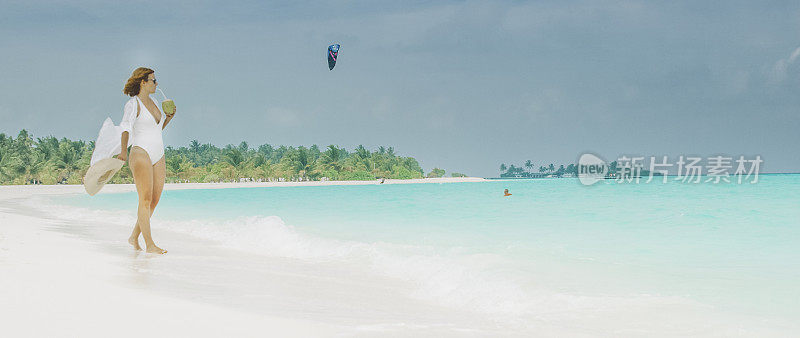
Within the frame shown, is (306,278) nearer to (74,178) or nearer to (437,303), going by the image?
(437,303)

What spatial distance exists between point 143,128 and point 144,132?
4cm

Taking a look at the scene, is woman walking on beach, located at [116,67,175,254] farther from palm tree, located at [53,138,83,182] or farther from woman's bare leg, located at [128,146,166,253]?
palm tree, located at [53,138,83,182]

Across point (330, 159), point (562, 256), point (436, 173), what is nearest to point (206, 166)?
point (330, 159)

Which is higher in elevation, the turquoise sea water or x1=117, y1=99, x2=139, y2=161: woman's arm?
x1=117, y1=99, x2=139, y2=161: woman's arm

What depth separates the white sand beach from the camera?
287 centimetres

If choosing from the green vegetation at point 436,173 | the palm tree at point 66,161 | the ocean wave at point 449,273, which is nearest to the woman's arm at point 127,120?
the ocean wave at point 449,273

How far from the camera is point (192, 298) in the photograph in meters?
3.66

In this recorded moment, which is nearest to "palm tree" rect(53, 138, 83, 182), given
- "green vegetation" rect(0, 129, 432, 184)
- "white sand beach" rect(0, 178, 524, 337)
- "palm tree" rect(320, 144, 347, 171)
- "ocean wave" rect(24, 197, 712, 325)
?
"green vegetation" rect(0, 129, 432, 184)

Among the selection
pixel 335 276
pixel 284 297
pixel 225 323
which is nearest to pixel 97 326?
pixel 225 323

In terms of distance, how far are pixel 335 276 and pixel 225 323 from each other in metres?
2.33

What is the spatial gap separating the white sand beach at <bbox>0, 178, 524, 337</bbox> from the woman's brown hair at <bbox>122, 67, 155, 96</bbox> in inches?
60.7

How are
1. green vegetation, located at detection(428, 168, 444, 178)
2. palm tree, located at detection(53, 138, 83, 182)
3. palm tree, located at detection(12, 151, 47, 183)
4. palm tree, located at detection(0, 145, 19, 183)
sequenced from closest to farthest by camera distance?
palm tree, located at detection(0, 145, 19, 183)
palm tree, located at detection(12, 151, 47, 183)
palm tree, located at detection(53, 138, 83, 182)
green vegetation, located at detection(428, 168, 444, 178)

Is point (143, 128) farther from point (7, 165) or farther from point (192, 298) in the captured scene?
point (7, 165)

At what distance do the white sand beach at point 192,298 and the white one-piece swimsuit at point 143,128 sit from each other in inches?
41.3
